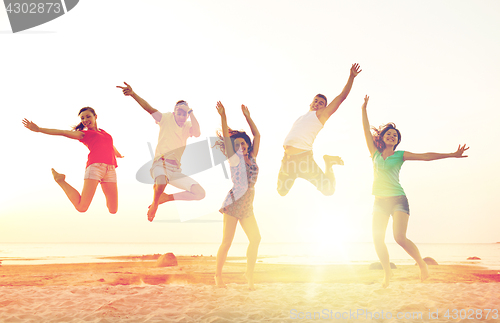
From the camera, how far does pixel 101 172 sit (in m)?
6.39

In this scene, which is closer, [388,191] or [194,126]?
[194,126]

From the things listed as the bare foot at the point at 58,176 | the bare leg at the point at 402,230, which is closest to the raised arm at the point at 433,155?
the bare leg at the point at 402,230

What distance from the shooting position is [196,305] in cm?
557

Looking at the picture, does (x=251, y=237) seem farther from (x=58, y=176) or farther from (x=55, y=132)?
(x=55, y=132)

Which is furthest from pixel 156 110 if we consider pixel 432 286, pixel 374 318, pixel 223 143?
pixel 432 286

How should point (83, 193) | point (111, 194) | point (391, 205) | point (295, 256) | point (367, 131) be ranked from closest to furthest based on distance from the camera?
point (83, 193) → point (111, 194) → point (391, 205) → point (367, 131) → point (295, 256)

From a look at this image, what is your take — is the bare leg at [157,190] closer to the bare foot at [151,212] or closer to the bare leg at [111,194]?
the bare foot at [151,212]

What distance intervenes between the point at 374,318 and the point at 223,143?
4.04 metres

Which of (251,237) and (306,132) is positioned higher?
(306,132)

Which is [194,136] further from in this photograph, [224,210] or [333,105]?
[333,105]

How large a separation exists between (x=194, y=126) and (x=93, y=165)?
202 cm

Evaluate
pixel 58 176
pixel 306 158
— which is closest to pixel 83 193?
pixel 58 176

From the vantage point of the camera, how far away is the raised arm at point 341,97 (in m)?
6.46

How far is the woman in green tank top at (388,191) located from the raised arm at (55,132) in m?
5.51
